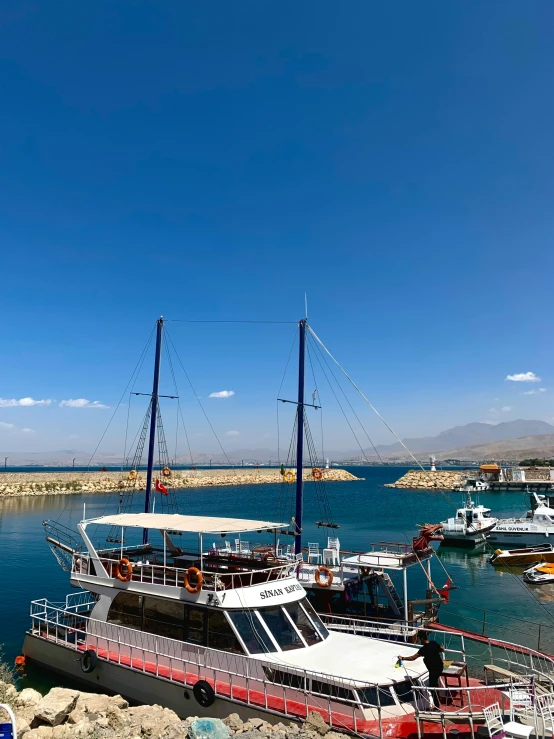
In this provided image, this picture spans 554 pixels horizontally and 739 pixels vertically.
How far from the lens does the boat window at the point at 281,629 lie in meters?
13.8

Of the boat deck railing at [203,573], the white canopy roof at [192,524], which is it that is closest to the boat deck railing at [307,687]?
the boat deck railing at [203,573]

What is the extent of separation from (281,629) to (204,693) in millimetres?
2516

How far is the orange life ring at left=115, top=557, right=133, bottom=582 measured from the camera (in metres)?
16.2

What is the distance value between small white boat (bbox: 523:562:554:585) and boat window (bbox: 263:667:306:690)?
2615 centimetres

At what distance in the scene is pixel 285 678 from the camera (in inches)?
494

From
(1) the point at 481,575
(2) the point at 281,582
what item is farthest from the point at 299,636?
(1) the point at 481,575

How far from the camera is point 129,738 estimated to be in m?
10.5

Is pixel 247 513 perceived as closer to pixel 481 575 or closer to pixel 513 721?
pixel 481 575

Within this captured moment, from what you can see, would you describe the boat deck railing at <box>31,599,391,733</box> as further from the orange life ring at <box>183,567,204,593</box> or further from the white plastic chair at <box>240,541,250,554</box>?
the white plastic chair at <box>240,541,250,554</box>

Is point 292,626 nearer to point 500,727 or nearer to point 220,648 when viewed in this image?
point 220,648

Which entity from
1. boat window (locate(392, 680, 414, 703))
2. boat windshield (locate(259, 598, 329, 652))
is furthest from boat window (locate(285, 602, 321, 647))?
boat window (locate(392, 680, 414, 703))

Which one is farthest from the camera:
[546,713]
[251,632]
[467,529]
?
[467,529]

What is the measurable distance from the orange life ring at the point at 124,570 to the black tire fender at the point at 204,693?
437 cm

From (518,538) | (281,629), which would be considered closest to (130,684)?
(281,629)
